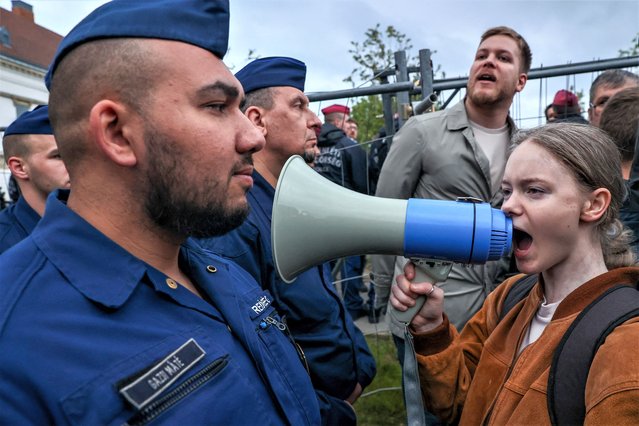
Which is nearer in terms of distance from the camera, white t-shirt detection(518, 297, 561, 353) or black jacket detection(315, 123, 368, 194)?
white t-shirt detection(518, 297, 561, 353)

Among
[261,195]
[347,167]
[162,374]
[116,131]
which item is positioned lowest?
[347,167]

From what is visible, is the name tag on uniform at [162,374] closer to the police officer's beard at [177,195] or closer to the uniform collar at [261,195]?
the police officer's beard at [177,195]

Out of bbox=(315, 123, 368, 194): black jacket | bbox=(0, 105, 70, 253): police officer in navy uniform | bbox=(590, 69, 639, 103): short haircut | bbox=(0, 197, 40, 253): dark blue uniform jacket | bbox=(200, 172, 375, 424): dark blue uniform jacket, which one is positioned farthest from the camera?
bbox=(315, 123, 368, 194): black jacket

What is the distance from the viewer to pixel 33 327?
0.98 meters

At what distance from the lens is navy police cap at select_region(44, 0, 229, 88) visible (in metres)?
1.26

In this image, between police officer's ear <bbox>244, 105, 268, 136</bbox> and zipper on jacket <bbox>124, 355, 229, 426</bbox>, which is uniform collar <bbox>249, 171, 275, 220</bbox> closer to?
police officer's ear <bbox>244, 105, 268, 136</bbox>

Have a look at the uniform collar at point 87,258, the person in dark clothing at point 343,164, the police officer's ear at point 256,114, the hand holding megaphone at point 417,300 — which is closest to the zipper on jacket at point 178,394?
the uniform collar at point 87,258

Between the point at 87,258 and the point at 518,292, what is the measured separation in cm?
155

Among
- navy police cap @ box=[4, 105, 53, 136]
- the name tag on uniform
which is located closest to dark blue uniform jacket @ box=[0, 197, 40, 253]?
navy police cap @ box=[4, 105, 53, 136]

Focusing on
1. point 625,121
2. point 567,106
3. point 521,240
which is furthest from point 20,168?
point 567,106

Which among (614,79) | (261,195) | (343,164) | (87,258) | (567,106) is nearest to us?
(87,258)

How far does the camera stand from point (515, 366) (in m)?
1.56

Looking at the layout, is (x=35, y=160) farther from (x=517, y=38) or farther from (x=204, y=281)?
(x=517, y=38)

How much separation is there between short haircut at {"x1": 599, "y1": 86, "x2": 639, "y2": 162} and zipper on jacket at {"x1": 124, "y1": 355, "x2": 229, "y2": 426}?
248cm
